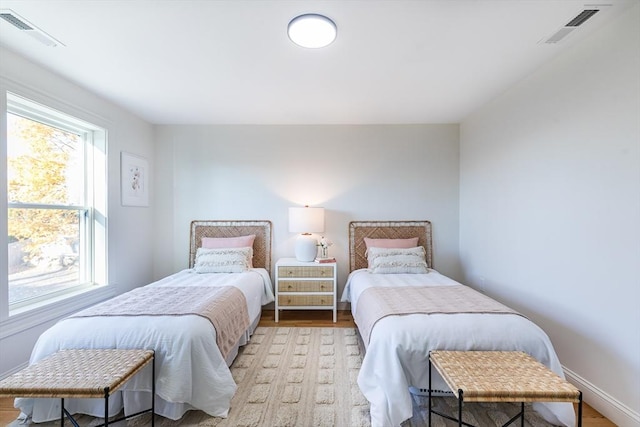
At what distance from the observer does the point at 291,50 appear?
203cm

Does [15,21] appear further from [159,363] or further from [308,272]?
[308,272]

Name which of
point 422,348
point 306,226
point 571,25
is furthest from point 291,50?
point 422,348

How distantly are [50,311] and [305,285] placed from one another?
7.49ft

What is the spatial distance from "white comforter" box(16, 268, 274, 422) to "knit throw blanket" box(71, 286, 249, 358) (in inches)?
3.8

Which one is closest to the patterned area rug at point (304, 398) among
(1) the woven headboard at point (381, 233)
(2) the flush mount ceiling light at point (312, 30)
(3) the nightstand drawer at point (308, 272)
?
(3) the nightstand drawer at point (308, 272)

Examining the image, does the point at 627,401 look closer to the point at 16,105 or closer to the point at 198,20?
the point at 198,20

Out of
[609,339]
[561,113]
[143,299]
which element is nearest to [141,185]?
[143,299]

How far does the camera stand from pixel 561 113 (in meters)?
2.11

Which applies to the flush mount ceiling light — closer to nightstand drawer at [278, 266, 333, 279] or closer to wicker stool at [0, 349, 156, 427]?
wicker stool at [0, 349, 156, 427]

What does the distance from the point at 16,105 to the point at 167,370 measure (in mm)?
2413

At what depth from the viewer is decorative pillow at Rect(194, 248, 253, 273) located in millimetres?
3180

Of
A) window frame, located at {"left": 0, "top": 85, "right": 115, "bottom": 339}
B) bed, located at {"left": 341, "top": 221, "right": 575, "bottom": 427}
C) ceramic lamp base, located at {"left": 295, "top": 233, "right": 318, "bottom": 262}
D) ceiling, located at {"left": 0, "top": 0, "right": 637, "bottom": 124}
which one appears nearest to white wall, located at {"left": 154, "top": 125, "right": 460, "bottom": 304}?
ceramic lamp base, located at {"left": 295, "top": 233, "right": 318, "bottom": 262}

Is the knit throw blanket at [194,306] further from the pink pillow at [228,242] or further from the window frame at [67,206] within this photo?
the pink pillow at [228,242]

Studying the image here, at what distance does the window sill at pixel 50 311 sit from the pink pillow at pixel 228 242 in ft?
3.51
